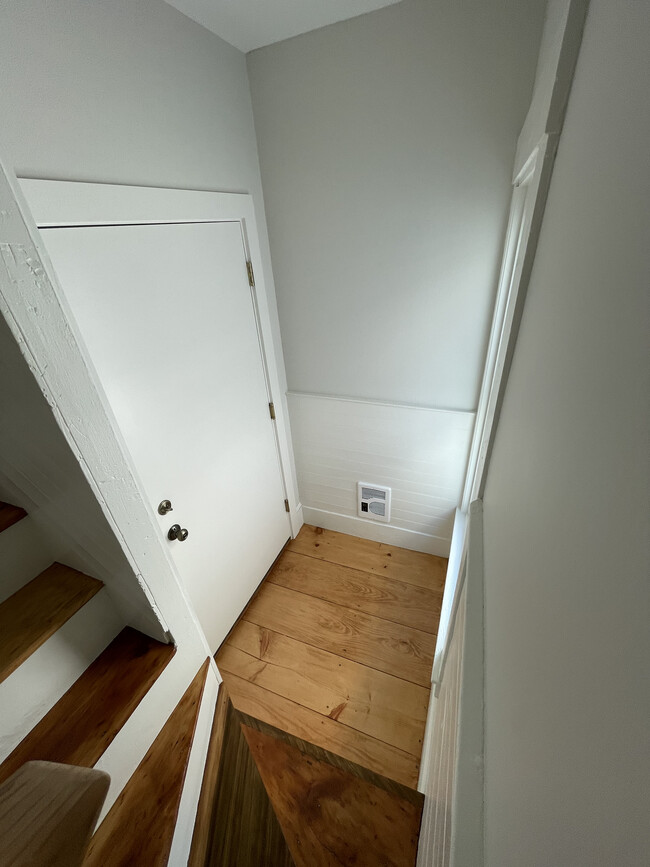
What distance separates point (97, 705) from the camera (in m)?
0.66

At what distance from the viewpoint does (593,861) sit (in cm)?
20

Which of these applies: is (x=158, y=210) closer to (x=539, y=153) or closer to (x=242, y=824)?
(x=539, y=153)

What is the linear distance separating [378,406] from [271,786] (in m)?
1.56

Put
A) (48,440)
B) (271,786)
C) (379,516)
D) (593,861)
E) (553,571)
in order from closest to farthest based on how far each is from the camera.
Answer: (593,861) → (553,571) → (48,440) → (271,786) → (379,516)

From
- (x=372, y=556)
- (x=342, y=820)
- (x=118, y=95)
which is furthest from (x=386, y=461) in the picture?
(x=118, y=95)

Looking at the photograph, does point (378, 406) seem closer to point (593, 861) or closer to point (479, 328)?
point (479, 328)

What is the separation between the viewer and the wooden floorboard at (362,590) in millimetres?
1978

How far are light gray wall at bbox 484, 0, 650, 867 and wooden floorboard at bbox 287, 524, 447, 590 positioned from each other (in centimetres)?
171

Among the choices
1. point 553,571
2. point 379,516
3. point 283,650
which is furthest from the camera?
point 379,516

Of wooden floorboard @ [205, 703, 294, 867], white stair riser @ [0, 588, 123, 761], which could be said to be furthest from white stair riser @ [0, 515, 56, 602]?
wooden floorboard @ [205, 703, 294, 867]

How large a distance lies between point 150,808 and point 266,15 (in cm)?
212

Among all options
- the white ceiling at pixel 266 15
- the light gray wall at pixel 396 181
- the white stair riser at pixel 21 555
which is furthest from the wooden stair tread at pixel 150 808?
the white ceiling at pixel 266 15

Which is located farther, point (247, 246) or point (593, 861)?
point (247, 246)

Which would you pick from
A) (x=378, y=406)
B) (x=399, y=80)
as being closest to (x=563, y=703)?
(x=378, y=406)
